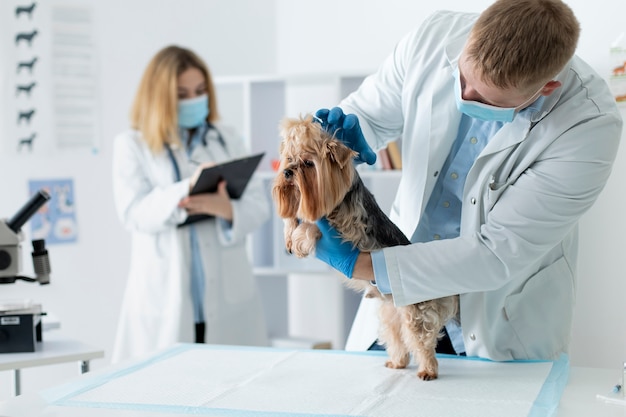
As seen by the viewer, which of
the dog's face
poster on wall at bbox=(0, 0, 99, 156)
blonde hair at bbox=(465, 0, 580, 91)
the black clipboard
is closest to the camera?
blonde hair at bbox=(465, 0, 580, 91)

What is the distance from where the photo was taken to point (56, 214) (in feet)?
13.7

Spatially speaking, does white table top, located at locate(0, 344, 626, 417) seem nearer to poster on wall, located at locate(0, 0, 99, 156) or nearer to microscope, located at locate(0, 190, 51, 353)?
microscope, located at locate(0, 190, 51, 353)

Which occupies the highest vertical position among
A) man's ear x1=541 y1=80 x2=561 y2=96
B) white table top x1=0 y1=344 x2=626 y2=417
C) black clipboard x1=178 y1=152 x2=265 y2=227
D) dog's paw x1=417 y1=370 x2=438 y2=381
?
man's ear x1=541 y1=80 x2=561 y2=96

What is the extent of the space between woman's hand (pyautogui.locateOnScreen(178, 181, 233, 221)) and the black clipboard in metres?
0.02

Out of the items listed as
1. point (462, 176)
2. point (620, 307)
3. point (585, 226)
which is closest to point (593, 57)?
point (585, 226)

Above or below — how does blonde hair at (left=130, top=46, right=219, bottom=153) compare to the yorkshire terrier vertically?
above

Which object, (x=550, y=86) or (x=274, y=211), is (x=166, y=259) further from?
(x=550, y=86)

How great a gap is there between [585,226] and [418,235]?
3.69 feet

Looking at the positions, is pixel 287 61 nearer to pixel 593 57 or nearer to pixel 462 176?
pixel 593 57

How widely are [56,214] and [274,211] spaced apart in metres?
1.22

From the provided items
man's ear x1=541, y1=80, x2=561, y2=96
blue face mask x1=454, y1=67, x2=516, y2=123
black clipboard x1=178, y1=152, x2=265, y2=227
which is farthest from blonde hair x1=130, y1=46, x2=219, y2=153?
man's ear x1=541, y1=80, x2=561, y2=96

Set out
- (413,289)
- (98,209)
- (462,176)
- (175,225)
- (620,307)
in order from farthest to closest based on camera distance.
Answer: (98,209) → (175,225) → (620,307) → (462,176) → (413,289)

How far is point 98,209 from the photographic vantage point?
435 centimetres

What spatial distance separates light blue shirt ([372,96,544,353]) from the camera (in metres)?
2.07
